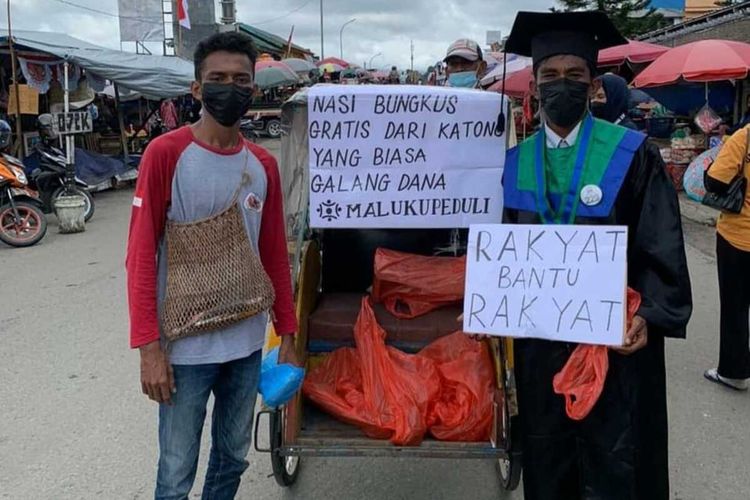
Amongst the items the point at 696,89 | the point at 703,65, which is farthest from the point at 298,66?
the point at 703,65

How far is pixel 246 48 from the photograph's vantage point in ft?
7.53

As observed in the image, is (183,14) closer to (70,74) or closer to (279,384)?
(70,74)

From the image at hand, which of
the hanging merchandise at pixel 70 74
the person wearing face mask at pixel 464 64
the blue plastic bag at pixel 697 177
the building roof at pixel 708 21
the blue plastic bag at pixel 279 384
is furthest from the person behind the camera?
the building roof at pixel 708 21

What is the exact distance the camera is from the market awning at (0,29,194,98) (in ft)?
37.9

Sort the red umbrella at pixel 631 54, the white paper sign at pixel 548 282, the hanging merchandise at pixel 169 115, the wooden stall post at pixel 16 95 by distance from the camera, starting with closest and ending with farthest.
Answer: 1. the white paper sign at pixel 548 282
2. the wooden stall post at pixel 16 95
3. the red umbrella at pixel 631 54
4. the hanging merchandise at pixel 169 115

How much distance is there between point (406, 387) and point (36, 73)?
11.3 m

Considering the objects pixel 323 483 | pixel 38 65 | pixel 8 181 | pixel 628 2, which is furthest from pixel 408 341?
pixel 628 2

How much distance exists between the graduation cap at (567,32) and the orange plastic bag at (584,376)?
80 centimetres

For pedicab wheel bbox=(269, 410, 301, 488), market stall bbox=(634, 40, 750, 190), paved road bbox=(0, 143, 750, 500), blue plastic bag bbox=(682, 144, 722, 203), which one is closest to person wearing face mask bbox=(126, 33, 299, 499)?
pedicab wheel bbox=(269, 410, 301, 488)

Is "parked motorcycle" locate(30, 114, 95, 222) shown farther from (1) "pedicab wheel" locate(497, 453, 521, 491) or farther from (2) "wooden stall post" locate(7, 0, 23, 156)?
(1) "pedicab wheel" locate(497, 453, 521, 491)

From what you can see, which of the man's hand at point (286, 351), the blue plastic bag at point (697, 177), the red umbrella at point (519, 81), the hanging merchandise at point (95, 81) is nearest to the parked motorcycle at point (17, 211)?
the hanging merchandise at point (95, 81)

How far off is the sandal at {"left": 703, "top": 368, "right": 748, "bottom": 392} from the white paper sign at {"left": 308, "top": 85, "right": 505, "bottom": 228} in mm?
2486

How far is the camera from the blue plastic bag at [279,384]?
2.50 metres

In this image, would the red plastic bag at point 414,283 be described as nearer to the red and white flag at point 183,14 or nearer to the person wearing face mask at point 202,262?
the person wearing face mask at point 202,262
